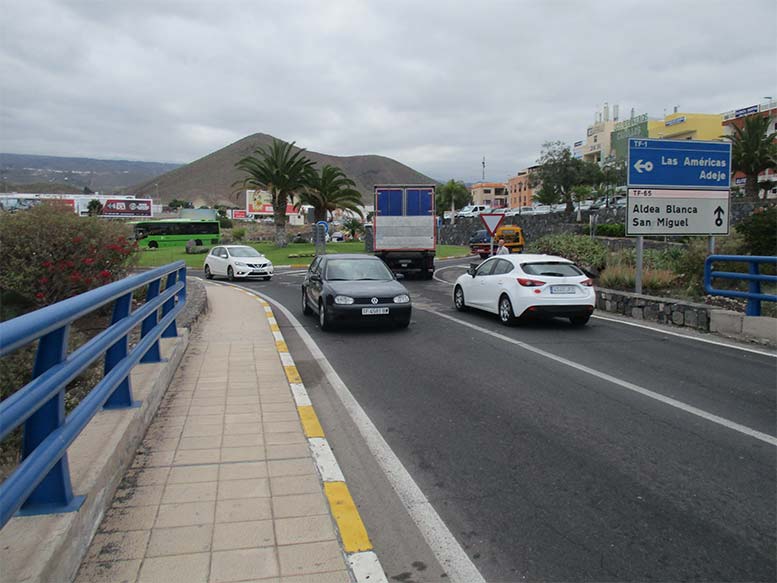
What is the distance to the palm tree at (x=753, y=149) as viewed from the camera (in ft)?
154

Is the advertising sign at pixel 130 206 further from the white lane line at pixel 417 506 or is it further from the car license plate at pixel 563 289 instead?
the white lane line at pixel 417 506

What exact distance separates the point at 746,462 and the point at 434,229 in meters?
19.9

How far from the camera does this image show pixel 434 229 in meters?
24.4

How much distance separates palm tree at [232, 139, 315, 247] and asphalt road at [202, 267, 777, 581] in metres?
37.1

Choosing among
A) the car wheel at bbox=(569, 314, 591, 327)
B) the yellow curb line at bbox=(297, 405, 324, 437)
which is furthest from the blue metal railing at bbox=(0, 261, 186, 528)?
the car wheel at bbox=(569, 314, 591, 327)

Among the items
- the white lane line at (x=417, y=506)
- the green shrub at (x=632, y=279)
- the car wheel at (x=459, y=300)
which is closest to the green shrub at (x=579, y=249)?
the green shrub at (x=632, y=279)

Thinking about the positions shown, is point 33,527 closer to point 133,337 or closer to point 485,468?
point 485,468

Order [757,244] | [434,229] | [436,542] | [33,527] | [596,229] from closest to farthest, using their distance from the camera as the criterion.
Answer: [33,527] → [436,542] → [757,244] → [434,229] → [596,229]

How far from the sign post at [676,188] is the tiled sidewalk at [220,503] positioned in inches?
428

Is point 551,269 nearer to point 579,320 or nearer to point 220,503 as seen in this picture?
point 579,320

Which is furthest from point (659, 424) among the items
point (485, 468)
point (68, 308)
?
point (68, 308)

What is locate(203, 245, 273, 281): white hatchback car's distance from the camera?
86.3 ft

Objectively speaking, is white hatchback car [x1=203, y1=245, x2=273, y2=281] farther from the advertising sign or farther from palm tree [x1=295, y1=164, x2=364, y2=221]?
the advertising sign

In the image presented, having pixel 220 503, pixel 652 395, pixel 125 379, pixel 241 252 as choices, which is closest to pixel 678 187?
pixel 652 395
